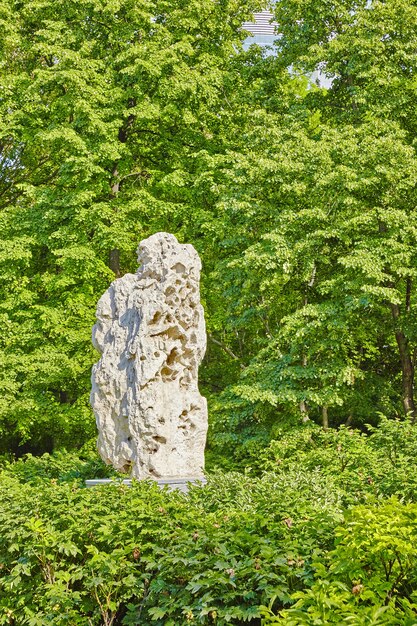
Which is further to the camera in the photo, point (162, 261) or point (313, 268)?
point (313, 268)

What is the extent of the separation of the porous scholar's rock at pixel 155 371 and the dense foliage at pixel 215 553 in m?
0.98

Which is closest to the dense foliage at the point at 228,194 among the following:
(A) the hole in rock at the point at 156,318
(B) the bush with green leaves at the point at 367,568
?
(A) the hole in rock at the point at 156,318

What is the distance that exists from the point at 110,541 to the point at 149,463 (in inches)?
97.0

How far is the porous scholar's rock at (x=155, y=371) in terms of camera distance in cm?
807

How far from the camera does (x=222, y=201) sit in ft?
51.1

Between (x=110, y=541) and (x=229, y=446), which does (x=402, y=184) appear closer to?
(x=229, y=446)

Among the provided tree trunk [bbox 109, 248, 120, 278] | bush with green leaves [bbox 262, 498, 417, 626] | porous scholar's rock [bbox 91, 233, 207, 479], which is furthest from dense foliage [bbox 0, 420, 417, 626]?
tree trunk [bbox 109, 248, 120, 278]

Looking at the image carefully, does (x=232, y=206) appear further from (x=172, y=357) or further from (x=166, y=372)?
(x=166, y=372)

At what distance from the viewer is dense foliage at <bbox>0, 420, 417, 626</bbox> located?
13.4 ft

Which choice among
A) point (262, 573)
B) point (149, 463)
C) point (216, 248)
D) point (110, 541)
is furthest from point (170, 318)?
point (216, 248)

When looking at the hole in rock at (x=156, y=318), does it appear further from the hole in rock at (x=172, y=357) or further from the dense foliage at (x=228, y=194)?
the dense foliage at (x=228, y=194)

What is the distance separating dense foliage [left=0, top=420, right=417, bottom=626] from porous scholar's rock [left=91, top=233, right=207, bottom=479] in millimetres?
985

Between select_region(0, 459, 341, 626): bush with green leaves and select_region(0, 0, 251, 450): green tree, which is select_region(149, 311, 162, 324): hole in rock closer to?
select_region(0, 459, 341, 626): bush with green leaves

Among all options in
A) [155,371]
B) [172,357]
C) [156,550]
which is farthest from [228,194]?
[156,550]
